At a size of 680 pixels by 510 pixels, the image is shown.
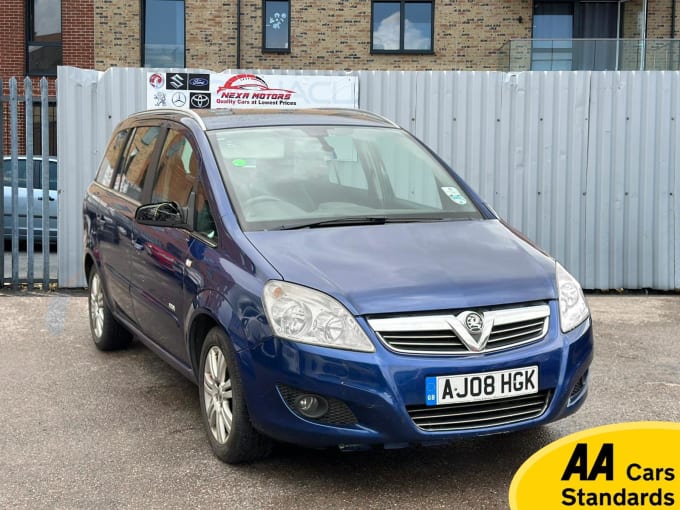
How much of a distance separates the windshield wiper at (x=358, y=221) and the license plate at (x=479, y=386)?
3.86ft

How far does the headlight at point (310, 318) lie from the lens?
13.1ft

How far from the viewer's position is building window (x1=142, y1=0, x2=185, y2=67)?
22794 millimetres

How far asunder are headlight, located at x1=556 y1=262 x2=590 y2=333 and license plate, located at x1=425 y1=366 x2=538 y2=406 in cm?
35

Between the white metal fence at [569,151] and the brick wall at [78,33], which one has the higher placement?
the brick wall at [78,33]

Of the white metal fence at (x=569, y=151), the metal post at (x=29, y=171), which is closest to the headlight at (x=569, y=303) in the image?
the white metal fence at (x=569, y=151)

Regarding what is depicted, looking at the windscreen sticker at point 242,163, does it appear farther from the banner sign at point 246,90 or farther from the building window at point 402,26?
the building window at point 402,26

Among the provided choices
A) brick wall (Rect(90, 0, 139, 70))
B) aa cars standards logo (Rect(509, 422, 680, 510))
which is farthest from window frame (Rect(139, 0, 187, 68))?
aa cars standards logo (Rect(509, 422, 680, 510))

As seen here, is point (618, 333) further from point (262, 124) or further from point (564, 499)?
point (564, 499)

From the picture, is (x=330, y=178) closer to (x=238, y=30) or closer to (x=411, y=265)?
(x=411, y=265)

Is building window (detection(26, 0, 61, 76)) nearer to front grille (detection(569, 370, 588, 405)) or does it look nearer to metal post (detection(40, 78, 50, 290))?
metal post (detection(40, 78, 50, 290))

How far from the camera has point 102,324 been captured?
709 cm

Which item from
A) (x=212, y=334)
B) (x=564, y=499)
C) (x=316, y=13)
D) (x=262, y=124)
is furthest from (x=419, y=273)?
(x=316, y=13)

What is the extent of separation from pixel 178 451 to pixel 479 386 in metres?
1.68

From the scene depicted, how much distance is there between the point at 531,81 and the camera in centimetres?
1014
